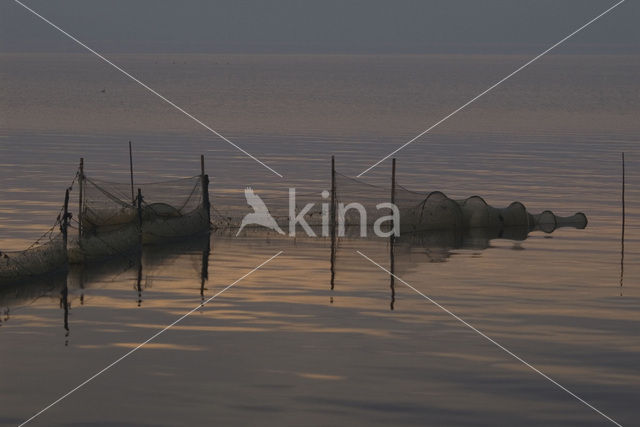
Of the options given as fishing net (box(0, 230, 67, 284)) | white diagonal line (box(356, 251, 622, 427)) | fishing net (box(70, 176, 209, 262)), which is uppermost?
fishing net (box(70, 176, 209, 262))

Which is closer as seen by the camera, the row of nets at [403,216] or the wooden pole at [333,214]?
the wooden pole at [333,214]

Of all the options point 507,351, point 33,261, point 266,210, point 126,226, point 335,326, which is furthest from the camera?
point 266,210

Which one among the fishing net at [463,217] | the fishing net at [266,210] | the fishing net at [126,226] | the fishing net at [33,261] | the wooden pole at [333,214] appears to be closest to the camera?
the fishing net at [33,261]

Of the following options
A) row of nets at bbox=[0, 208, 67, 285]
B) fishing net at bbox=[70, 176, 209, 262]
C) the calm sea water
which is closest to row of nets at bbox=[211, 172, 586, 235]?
the calm sea water

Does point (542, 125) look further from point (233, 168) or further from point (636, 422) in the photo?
point (636, 422)

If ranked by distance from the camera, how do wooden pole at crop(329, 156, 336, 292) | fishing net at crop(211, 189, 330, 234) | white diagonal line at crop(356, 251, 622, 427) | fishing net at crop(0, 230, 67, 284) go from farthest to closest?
fishing net at crop(211, 189, 330, 234) → wooden pole at crop(329, 156, 336, 292) → fishing net at crop(0, 230, 67, 284) → white diagonal line at crop(356, 251, 622, 427)

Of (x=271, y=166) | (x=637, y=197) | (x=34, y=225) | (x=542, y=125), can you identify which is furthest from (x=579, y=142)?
(x=34, y=225)

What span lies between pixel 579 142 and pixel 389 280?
4855 centimetres

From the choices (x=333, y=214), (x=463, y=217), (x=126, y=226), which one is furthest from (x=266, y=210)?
(x=126, y=226)

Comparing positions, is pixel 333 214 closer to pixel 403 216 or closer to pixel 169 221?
pixel 403 216

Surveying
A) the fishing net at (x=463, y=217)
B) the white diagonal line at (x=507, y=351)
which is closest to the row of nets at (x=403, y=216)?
the fishing net at (x=463, y=217)

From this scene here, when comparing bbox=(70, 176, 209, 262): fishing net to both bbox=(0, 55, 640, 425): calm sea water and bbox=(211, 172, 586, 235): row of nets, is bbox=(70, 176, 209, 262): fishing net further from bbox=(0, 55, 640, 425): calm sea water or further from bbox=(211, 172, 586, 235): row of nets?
bbox=(211, 172, 586, 235): row of nets

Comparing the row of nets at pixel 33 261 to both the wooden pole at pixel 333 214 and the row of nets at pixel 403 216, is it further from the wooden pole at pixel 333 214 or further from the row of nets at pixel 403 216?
the row of nets at pixel 403 216

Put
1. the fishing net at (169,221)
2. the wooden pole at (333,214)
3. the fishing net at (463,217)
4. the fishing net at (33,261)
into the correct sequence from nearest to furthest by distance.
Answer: the fishing net at (33,261), the wooden pole at (333,214), the fishing net at (169,221), the fishing net at (463,217)
